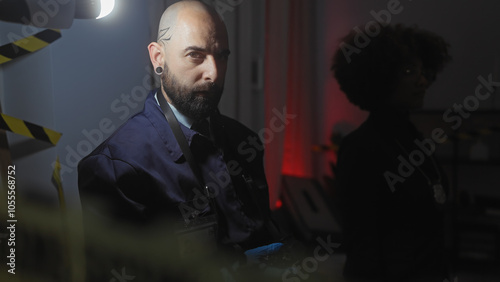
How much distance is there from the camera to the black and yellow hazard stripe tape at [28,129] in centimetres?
81

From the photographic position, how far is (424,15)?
0.80m

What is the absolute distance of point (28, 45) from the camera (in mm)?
804

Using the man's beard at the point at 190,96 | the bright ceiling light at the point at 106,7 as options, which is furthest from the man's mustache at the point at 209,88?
the bright ceiling light at the point at 106,7

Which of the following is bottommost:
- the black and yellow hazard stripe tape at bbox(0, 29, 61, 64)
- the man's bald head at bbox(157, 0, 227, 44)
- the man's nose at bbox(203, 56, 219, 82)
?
the man's nose at bbox(203, 56, 219, 82)

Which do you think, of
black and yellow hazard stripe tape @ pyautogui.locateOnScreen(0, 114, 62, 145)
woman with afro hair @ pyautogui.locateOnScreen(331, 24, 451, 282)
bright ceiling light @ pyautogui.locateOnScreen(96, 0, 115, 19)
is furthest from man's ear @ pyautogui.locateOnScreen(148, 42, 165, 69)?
woman with afro hair @ pyautogui.locateOnScreen(331, 24, 451, 282)

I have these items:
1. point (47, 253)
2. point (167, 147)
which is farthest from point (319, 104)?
point (47, 253)

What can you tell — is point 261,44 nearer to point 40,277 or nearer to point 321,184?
point 321,184

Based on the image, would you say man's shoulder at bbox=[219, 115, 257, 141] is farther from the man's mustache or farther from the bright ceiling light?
the bright ceiling light

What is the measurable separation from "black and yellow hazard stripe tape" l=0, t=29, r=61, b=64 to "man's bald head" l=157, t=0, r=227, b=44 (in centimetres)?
21

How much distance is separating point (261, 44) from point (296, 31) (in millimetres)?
77

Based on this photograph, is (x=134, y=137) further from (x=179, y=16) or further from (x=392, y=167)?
(x=392, y=167)

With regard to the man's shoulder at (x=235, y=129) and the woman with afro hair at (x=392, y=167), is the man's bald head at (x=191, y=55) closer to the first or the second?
the man's shoulder at (x=235, y=129)

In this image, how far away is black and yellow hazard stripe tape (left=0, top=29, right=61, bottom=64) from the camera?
80 centimetres

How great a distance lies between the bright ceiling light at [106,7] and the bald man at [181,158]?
4.9 inches
